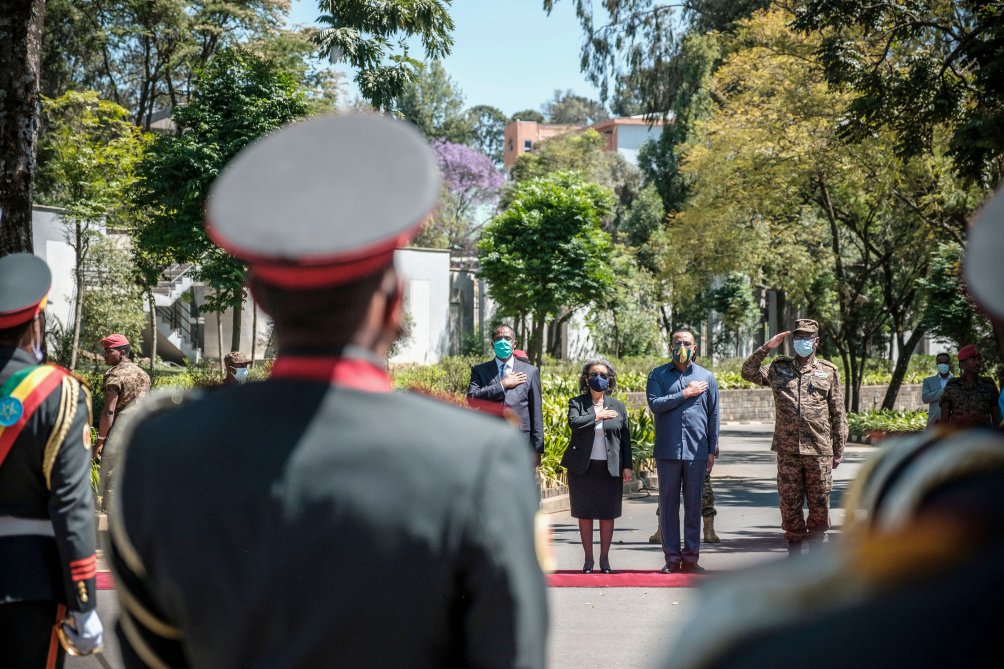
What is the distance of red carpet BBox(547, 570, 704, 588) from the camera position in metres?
8.73

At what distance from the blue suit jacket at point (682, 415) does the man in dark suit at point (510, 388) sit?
1401 millimetres

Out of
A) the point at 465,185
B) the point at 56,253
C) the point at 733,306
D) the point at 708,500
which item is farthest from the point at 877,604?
the point at 465,185

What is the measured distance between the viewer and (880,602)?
2.22 feet

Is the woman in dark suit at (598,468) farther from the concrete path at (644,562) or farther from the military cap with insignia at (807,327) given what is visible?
the military cap with insignia at (807,327)

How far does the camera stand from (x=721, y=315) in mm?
43531

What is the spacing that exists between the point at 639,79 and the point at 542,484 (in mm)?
25452

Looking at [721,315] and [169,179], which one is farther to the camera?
[721,315]

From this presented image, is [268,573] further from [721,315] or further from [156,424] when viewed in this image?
[721,315]

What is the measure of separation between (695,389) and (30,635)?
638 cm

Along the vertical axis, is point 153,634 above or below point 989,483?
below

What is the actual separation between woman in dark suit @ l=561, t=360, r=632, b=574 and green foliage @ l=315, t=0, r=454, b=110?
11.8m

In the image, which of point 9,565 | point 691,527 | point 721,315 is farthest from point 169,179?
point 721,315

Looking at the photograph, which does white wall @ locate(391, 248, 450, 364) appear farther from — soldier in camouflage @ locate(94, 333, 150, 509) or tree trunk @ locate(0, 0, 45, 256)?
tree trunk @ locate(0, 0, 45, 256)

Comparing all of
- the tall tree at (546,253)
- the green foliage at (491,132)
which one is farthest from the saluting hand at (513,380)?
the green foliage at (491,132)
